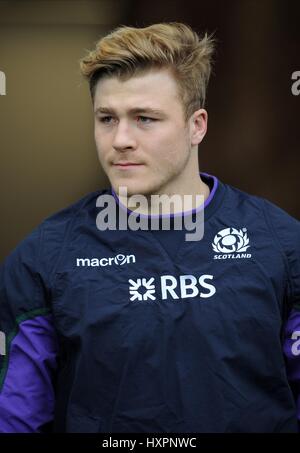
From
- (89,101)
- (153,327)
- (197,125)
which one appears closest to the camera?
(153,327)

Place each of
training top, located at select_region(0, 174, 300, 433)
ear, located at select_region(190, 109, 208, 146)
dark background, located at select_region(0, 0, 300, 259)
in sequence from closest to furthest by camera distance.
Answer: training top, located at select_region(0, 174, 300, 433) < ear, located at select_region(190, 109, 208, 146) < dark background, located at select_region(0, 0, 300, 259)

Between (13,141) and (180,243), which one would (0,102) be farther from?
(180,243)

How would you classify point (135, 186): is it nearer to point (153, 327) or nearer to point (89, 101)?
point (153, 327)

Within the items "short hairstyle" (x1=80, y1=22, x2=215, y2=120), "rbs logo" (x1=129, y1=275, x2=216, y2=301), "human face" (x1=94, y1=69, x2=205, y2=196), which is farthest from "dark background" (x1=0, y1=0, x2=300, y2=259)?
"rbs logo" (x1=129, y1=275, x2=216, y2=301)

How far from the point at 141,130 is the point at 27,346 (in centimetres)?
55

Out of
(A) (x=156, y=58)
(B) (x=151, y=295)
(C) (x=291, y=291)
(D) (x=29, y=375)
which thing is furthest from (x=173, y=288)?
(A) (x=156, y=58)

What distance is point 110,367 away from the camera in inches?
67.7

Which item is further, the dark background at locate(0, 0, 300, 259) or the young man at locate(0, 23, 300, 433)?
the dark background at locate(0, 0, 300, 259)

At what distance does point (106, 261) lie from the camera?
181cm

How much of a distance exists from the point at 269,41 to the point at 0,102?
3.32ft

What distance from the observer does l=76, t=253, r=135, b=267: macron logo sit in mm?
1800

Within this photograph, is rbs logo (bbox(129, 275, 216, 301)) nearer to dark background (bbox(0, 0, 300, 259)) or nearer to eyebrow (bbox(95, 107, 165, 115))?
eyebrow (bbox(95, 107, 165, 115))

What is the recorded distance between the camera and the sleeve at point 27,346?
177cm

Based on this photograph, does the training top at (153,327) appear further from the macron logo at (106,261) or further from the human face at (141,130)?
the human face at (141,130)
